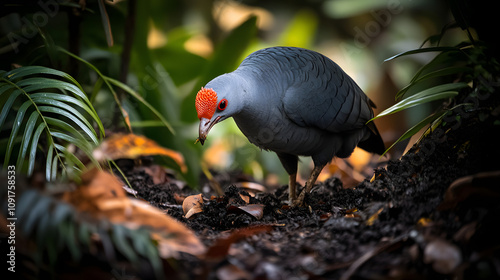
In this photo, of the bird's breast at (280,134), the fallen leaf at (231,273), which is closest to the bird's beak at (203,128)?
the bird's breast at (280,134)

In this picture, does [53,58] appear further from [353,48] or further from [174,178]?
[353,48]

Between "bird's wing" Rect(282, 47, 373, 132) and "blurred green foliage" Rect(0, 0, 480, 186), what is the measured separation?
0.94 meters

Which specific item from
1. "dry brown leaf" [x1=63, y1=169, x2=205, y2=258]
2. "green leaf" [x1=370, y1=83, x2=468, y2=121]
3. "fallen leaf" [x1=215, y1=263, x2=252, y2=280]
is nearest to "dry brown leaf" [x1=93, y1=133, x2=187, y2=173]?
"dry brown leaf" [x1=63, y1=169, x2=205, y2=258]

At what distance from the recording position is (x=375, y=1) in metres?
6.65

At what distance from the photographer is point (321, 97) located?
2.70 meters

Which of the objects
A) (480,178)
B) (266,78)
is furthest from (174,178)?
(480,178)

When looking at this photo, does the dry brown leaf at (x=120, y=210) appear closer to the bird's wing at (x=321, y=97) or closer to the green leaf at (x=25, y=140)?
the green leaf at (x=25, y=140)

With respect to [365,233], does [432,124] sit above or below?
above

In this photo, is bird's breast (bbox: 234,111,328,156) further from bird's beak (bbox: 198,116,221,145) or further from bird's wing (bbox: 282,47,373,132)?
bird's beak (bbox: 198,116,221,145)

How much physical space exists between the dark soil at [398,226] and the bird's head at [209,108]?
451 mm

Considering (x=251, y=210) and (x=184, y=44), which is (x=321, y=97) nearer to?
(x=251, y=210)

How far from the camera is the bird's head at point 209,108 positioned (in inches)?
86.4

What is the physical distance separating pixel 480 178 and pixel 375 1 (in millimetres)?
5757

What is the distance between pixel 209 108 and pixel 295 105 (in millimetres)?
642
